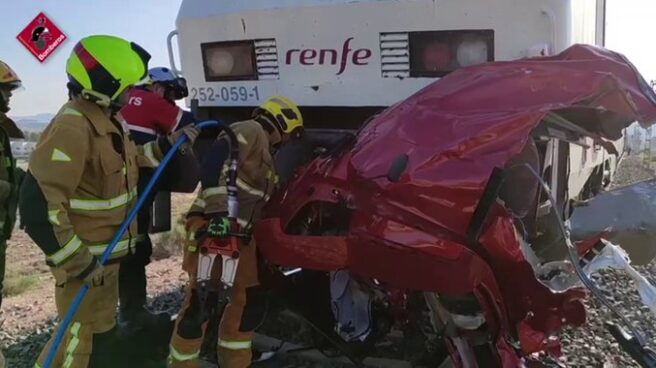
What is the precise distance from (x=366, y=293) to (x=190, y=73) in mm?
2014

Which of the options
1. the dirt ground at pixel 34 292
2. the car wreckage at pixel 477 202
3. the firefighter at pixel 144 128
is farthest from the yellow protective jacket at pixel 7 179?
the car wreckage at pixel 477 202

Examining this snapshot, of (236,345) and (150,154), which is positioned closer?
(150,154)

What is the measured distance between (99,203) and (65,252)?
13.4 inches

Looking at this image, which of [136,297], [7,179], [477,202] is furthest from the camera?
[136,297]

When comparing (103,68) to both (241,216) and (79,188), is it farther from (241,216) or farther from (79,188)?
(241,216)

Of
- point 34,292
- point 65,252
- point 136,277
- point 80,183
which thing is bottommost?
point 34,292

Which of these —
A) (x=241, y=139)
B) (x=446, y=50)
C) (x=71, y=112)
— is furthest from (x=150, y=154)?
(x=446, y=50)

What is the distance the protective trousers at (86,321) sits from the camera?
3.36 metres

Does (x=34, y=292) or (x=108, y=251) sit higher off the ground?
(x=108, y=251)

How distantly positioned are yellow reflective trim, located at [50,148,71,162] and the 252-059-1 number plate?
5.15ft

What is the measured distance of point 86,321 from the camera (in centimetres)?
340

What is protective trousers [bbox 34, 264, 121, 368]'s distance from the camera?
11.0 ft

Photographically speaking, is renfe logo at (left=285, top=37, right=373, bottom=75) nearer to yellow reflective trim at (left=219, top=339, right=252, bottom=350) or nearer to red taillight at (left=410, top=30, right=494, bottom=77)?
red taillight at (left=410, top=30, right=494, bottom=77)

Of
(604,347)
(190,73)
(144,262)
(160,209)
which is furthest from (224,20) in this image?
(604,347)
